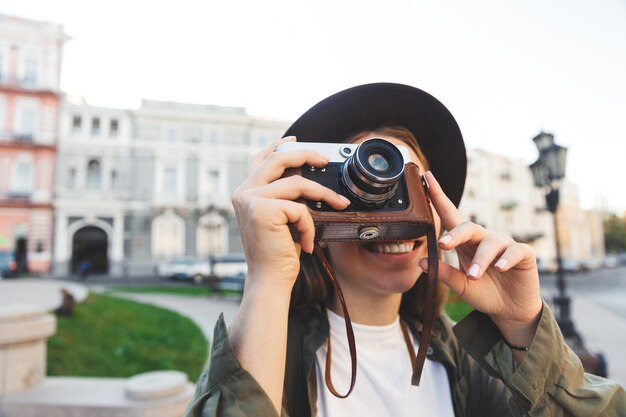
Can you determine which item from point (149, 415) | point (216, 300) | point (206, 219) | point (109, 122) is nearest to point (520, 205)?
point (206, 219)

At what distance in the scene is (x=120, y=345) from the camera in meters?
5.18

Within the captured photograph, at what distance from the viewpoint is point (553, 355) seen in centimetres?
89

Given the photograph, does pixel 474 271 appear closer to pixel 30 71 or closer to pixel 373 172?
pixel 373 172

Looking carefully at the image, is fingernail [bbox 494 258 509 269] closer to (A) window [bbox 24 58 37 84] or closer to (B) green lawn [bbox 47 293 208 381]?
(B) green lawn [bbox 47 293 208 381]

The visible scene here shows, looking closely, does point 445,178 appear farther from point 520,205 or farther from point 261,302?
point 520,205

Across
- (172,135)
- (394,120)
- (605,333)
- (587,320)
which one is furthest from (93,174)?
(394,120)

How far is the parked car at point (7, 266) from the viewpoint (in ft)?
52.7

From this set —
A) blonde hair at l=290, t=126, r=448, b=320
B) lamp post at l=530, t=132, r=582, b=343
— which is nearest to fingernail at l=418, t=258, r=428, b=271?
blonde hair at l=290, t=126, r=448, b=320

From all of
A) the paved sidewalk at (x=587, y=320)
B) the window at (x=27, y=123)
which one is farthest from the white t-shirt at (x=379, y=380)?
the window at (x=27, y=123)

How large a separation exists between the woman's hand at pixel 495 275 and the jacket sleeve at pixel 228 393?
500 mm

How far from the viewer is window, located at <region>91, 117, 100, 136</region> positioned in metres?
20.9

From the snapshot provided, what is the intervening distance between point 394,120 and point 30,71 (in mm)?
24904

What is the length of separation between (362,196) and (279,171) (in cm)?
22

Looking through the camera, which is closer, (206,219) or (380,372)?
(380,372)
